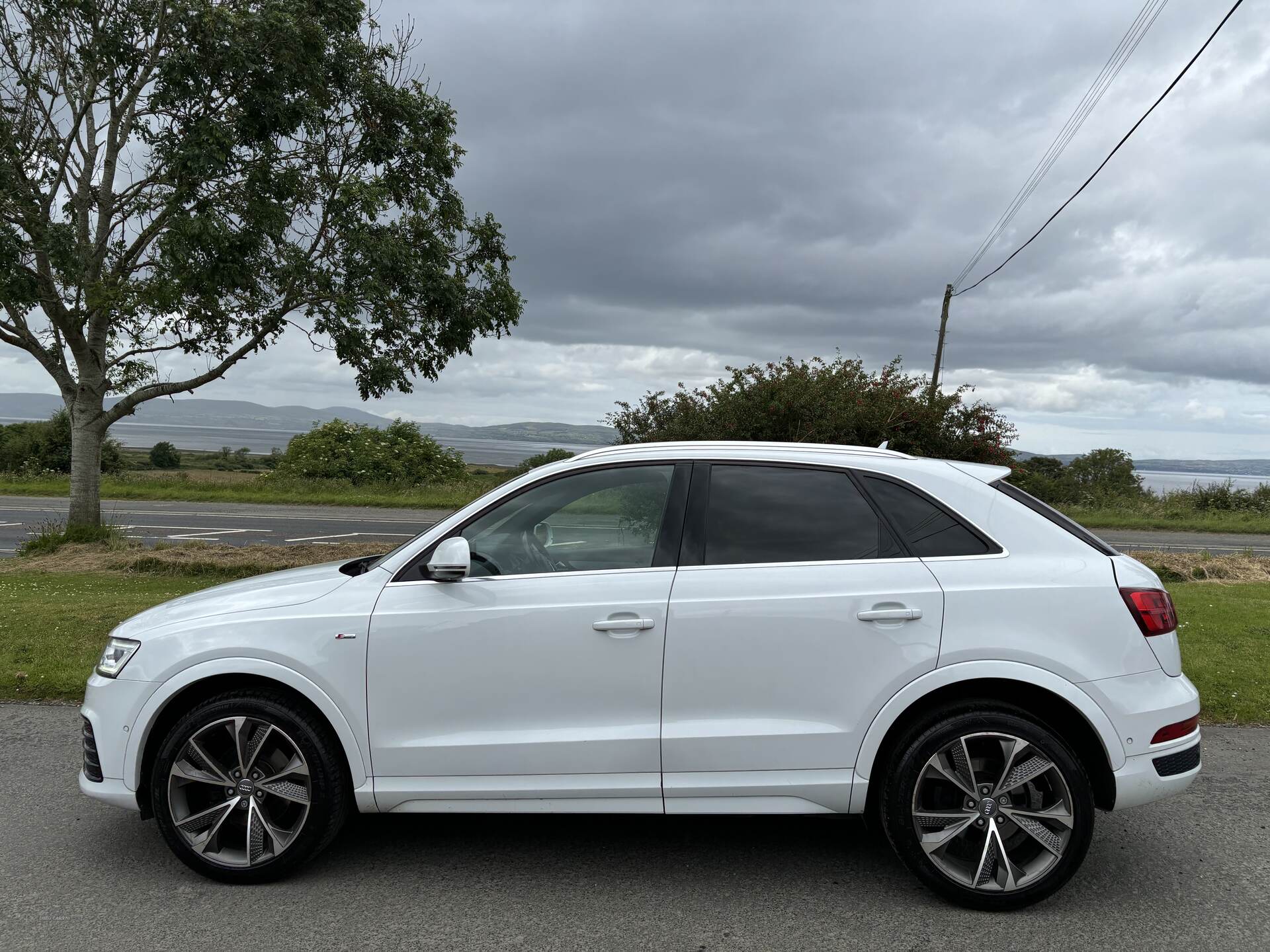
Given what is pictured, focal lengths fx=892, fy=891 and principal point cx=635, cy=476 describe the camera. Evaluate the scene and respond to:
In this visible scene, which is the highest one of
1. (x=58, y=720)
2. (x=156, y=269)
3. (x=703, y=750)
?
(x=156, y=269)

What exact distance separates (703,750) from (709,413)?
10.3m

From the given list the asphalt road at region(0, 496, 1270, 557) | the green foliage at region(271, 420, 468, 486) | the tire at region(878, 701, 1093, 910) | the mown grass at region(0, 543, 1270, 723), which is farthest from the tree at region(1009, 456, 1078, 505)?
the green foliage at region(271, 420, 468, 486)

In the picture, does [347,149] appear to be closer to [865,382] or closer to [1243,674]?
[865,382]

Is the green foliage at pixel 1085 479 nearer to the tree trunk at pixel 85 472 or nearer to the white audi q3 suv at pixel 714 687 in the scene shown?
the white audi q3 suv at pixel 714 687

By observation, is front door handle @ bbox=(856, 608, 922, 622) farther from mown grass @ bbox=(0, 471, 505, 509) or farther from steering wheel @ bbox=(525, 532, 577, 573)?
mown grass @ bbox=(0, 471, 505, 509)

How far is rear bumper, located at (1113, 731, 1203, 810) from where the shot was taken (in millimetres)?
3346

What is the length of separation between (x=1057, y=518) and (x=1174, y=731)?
895 mm

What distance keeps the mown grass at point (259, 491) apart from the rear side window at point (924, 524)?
812 inches

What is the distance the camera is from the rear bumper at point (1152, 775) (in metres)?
3.35

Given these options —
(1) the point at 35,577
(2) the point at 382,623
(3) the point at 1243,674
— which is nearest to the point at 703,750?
(2) the point at 382,623

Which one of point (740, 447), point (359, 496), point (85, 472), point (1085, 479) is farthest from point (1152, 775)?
point (1085, 479)

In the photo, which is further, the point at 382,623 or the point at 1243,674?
the point at 1243,674

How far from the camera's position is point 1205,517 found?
79.3 feet

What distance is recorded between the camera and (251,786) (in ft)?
11.6
